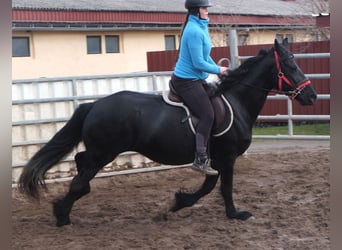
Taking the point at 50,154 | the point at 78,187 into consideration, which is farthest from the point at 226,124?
the point at 50,154

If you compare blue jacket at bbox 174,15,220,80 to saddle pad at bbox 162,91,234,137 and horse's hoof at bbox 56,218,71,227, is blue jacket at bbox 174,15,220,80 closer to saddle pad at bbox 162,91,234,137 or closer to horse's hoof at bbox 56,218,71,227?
saddle pad at bbox 162,91,234,137

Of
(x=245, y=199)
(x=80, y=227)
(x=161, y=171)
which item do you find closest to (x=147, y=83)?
(x=161, y=171)

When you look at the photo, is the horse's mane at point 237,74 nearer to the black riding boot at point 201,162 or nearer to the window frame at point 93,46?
the black riding boot at point 201,162

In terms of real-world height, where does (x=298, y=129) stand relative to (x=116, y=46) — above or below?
below

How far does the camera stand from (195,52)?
15.4ft

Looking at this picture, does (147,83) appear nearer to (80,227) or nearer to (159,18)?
(80,227)

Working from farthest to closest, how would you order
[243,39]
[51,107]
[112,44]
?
[243,39], [112,44], [51,107]

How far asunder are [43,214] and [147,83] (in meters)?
3.51

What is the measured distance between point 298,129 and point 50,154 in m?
8.77

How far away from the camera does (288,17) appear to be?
22.7m

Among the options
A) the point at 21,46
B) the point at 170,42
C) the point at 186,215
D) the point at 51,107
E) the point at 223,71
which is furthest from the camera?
the point at 170,42

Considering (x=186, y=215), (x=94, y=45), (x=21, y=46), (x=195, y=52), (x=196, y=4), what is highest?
(x=94, y=45)

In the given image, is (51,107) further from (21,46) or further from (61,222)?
(21,46)

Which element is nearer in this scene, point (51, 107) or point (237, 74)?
point (237, 74)
